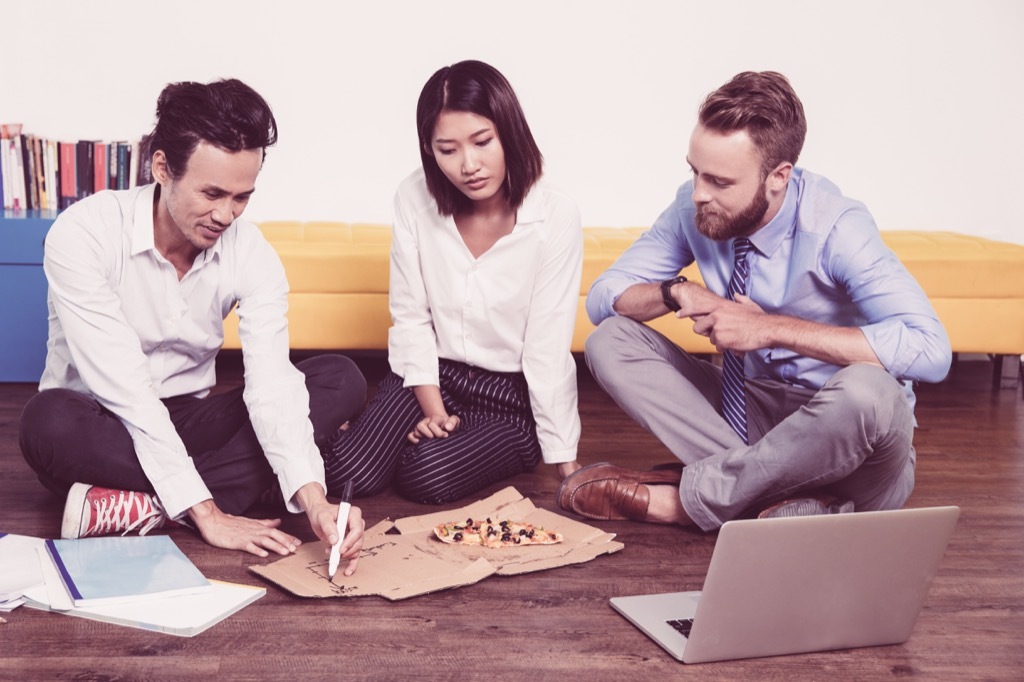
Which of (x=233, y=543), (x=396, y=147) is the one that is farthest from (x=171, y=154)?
(x=396, y=147)

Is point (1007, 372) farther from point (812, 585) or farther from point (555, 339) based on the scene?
point (812, 585)

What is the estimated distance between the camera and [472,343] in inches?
108

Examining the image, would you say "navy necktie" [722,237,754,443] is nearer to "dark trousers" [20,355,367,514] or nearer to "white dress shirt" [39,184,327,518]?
"dark trousers" [20,355,367,514]

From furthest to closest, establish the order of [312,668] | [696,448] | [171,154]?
[696,448] → [171,154] → [312,668]

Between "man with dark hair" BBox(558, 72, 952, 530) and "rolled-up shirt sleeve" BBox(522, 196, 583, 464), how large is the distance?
0.10m

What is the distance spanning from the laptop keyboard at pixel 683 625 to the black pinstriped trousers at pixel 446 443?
2.58 feet

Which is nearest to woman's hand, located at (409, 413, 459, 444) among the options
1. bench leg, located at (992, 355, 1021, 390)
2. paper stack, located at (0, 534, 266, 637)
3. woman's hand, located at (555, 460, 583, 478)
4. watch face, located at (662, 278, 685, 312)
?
woman's hand, located at (555, 460, 583, 478)

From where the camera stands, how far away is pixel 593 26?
4594 mm

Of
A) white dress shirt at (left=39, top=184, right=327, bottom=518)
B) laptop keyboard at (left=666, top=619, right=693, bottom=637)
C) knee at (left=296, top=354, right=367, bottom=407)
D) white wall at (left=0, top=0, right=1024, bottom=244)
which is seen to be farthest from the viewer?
white wall at (left=0, top=0, right=1024, bottom=244)

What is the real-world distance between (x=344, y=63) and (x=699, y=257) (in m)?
2.43

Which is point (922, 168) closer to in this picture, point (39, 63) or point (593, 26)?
point (593, 26)

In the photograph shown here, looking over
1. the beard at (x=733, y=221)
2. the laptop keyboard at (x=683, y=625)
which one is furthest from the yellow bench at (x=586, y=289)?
the laptop keyboard at (x=683, y=625)

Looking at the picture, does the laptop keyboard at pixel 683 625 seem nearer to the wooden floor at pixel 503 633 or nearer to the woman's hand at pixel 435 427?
the wooden floor at pixel 503 633

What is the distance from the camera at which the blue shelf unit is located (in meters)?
3.58
